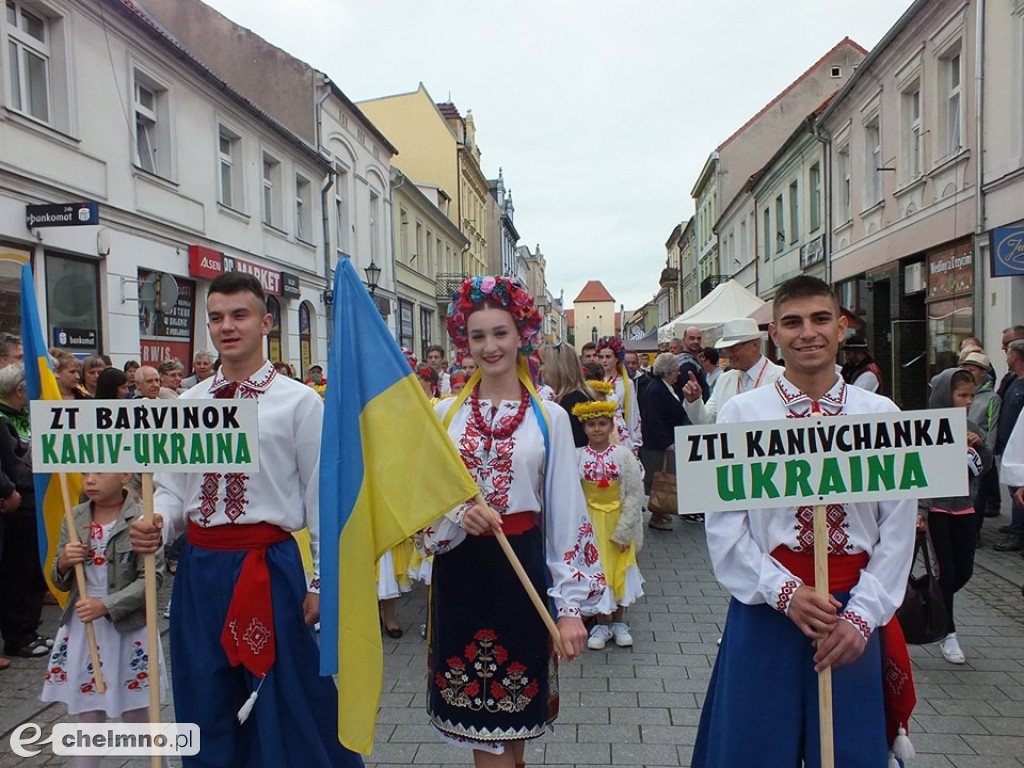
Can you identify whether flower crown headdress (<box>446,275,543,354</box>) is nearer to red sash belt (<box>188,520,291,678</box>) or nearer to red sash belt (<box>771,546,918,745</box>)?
red sash belt (<box>188,520,291,678</box>)

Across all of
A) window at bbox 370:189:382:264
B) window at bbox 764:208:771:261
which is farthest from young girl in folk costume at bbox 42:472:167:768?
window at bbox 764:208:771:261

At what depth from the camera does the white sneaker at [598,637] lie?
464 cm

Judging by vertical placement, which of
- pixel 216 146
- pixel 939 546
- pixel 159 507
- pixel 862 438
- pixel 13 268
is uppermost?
pixel 216 146

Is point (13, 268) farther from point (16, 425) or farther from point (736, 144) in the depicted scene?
point (736, 144)

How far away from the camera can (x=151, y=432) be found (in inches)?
99.7

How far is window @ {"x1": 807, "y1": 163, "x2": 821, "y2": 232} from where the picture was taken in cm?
2045

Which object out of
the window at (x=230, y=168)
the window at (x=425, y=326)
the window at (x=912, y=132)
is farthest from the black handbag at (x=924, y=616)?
the window at (x=425, y=326)

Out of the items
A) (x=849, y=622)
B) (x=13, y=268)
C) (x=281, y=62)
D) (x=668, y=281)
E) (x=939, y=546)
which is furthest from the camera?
(x=668, y=281)

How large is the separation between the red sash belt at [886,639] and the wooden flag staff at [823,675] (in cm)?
14

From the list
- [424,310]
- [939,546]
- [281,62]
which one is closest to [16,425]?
[939,546]

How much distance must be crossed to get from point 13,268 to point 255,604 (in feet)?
27.0

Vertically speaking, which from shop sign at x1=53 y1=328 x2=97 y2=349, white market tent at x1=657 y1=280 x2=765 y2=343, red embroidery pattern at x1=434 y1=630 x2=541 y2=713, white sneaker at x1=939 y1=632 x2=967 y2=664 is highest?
white market tent at x1=657 y1=280 x2=765 y2=343

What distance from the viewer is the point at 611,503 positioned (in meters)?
4.95

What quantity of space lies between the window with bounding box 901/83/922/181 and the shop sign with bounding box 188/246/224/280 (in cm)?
1300
